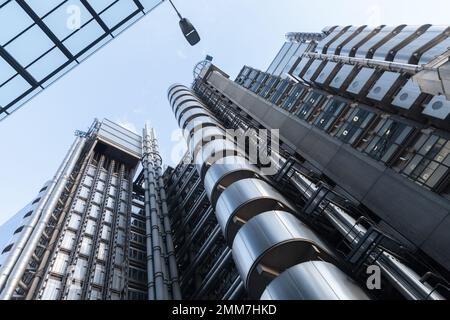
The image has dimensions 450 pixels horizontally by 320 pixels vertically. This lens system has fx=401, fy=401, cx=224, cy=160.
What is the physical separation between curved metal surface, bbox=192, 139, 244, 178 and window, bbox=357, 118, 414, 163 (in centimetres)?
835

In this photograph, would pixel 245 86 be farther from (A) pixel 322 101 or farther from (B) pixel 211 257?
(B) pixel 211 257

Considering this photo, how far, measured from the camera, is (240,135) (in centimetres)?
3819

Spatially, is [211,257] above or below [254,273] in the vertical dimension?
below

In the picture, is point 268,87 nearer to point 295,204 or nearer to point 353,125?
point 353,125

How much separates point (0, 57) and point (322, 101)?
25.7m

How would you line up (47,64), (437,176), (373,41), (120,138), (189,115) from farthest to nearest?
(120,138), (189,115), (373,41), (437,176), (47,64)

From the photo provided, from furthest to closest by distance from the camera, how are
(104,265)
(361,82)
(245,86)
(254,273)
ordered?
(245,86)
(104,265)
(361,82)
(254,273)

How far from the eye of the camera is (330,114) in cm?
3103

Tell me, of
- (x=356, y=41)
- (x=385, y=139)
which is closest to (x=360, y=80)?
(x=385, y=139)

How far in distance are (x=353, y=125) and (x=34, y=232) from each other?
2740 centimetres

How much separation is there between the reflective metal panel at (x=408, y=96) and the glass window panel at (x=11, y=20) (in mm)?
20301

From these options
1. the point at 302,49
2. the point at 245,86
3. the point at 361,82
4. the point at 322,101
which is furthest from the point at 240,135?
the point at 302,49

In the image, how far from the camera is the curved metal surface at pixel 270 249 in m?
15.8

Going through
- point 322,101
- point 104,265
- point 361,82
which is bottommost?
point 104,265
